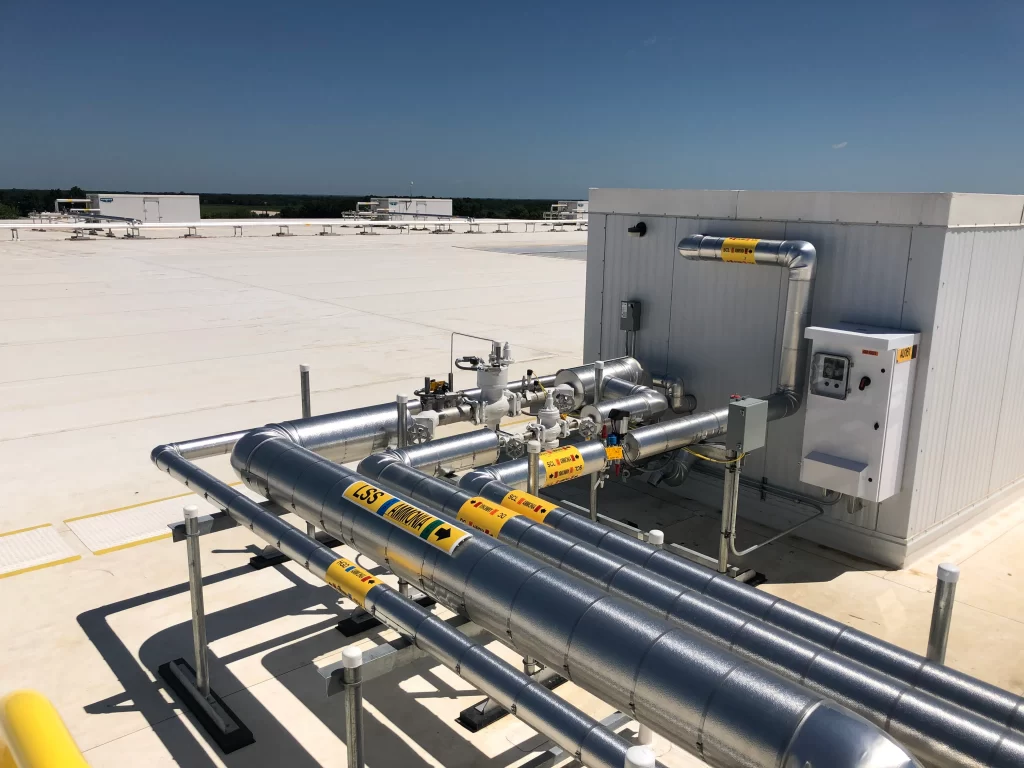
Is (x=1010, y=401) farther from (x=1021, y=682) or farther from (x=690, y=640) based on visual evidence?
(x=690, y=640)

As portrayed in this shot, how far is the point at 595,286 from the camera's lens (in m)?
11.5

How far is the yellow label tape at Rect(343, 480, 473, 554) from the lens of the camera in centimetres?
509

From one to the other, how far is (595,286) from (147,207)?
63091 mm

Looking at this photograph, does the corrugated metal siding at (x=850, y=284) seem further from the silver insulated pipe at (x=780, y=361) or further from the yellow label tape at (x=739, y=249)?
the yellow label tape at (x=739, y=249)

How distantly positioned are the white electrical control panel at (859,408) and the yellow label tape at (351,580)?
5.23m

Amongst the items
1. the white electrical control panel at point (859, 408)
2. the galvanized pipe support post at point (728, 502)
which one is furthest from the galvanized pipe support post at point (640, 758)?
the white electrical control panel at point (859, 408)

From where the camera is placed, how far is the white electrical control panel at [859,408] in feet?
26.0

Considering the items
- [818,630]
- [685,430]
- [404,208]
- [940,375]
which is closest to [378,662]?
[818,630]

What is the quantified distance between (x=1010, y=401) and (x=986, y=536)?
1.63 m

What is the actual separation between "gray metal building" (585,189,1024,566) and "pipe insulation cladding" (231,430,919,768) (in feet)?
17.3

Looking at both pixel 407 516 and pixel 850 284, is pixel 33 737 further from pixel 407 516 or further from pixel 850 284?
pixel 850 284

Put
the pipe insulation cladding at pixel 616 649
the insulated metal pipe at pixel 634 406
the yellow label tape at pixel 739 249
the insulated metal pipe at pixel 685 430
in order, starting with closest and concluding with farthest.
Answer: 1. the pipe insulation cladding at pixel 616 649
2. the insulated metal pipe at pixel 685 430
3. the yellow label tape at pixel 739 249
4. the insulated metal pipe at pixel 634 406

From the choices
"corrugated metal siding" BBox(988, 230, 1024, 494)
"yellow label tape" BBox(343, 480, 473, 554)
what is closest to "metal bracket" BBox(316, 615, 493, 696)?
"yellow label tape" BBox(343, 480, 473, 554)

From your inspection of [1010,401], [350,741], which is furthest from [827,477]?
[350,741]
